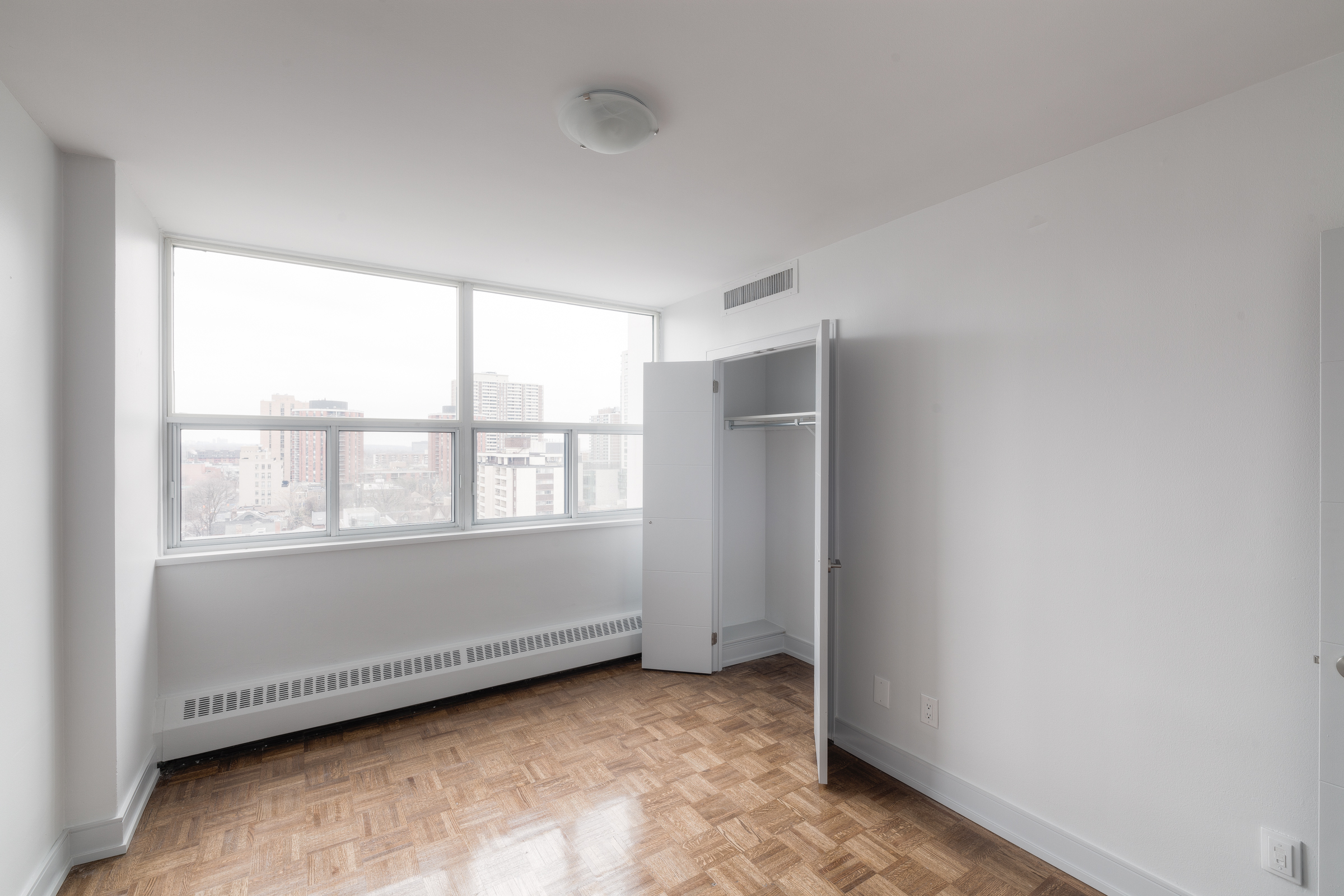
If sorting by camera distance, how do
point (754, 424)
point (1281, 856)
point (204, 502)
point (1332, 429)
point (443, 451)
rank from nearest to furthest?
point (1332, 429), point (1281, 856), point (204, 502), point (443, 451), point (754, 424)

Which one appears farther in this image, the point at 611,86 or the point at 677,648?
the point at 677,648

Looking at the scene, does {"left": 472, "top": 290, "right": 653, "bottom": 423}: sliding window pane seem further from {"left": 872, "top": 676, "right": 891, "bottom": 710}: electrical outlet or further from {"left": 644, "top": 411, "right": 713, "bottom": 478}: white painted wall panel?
{"left": 872, "top": 676, "right": 891, "bottom": 710}: electrical outlet

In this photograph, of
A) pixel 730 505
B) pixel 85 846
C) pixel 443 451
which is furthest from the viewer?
pixel 730 505

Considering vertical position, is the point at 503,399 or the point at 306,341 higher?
the point at 306,341

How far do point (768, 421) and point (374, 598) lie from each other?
256 cm

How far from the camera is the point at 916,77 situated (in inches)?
63.7

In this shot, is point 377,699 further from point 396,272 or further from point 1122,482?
point 1122,482

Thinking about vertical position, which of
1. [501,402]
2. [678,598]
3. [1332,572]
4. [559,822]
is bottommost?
[559,822]

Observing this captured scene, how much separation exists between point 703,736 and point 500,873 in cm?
120

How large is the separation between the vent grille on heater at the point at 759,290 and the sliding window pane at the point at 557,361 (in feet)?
2.62

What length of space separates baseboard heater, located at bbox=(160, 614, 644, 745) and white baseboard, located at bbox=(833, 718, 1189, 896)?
5.65 feet

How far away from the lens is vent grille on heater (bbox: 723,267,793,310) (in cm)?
329

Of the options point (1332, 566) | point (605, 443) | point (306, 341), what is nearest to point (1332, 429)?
point (1332, 566)

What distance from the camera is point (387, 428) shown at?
135 inches
